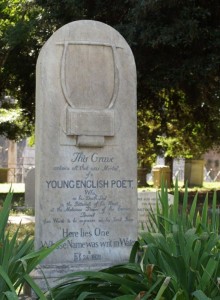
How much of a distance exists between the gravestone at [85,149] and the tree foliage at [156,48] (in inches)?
283

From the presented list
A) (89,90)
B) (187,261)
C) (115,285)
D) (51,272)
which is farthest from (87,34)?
(187,261)

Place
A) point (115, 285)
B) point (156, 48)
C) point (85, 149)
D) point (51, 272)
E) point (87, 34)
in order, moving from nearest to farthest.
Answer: point (115, 285), point (51, 272), point (85, 149), point (87, 34), point (156, 48)

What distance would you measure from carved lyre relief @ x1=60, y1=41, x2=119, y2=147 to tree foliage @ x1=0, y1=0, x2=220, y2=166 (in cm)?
719

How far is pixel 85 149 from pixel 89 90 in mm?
637

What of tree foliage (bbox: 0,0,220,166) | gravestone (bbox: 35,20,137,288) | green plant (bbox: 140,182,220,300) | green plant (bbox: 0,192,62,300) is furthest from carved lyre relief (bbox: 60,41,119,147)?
tree foliage (bbox: 0,0,220,166)

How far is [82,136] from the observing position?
274 inches

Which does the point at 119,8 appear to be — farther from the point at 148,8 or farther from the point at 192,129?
the point at 192,129

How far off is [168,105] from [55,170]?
1616cm

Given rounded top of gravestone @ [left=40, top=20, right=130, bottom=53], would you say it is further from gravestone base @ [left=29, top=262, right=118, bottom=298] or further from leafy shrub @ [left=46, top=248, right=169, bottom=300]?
leafy shrub @ [left=46, top=248, right=169, bottom=300]

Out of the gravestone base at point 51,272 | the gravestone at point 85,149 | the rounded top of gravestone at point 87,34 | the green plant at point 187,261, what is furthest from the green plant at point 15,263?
the rounded top of gravestone at point 87,34

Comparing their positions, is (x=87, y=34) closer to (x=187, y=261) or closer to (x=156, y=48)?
A: (x=187, y=261)

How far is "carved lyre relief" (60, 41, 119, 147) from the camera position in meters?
6.95

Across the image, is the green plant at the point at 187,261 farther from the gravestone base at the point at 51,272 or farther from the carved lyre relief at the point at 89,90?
the carved lyre relief at the point at 89,90

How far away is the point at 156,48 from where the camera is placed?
1532 cm
